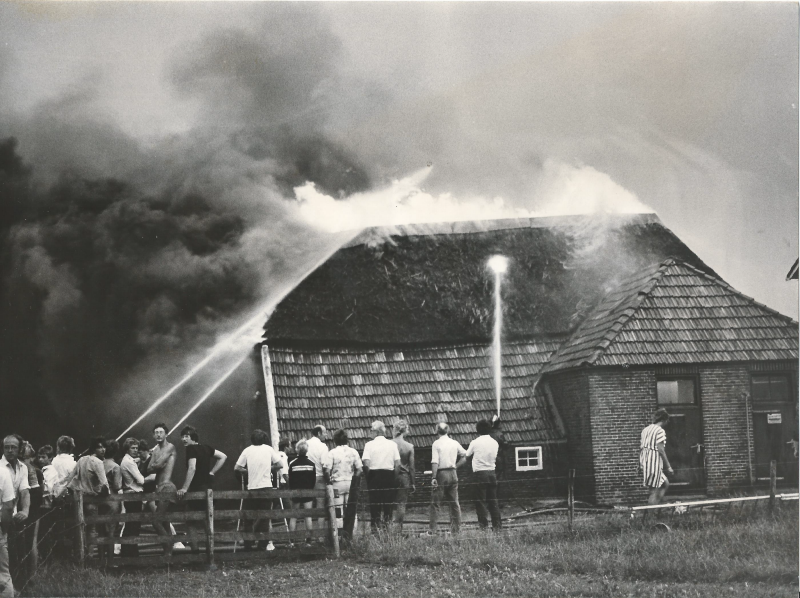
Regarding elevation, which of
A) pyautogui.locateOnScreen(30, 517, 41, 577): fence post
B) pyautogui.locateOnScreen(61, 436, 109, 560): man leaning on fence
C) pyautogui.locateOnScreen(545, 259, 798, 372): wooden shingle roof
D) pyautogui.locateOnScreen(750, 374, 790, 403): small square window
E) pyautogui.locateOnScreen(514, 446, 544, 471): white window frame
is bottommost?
pyautogui.locateOnScreen(30, 517, 41, 577): fence post

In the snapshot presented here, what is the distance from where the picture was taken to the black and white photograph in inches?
387

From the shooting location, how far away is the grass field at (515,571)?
8898mm

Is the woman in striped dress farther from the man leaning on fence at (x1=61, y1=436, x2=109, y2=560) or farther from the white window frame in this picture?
the man leaning on fence at (x1=61, y1=436, x2=109, y2=560)

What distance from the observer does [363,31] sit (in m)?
11.1

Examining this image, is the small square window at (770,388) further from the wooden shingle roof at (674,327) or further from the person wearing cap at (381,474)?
the person wearing cap at (381,474)

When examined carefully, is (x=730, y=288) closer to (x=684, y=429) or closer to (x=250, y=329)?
(x=684, y=429)

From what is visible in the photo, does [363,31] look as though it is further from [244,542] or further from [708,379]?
[708,379]

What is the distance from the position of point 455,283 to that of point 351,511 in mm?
5098

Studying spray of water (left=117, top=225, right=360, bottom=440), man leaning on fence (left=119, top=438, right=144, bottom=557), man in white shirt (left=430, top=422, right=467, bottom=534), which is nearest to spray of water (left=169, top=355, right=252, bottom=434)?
spray of water (left=117, top=225, right=360, bottom=440)

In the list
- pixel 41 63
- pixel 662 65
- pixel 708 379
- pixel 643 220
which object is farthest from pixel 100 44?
pixel 708 379

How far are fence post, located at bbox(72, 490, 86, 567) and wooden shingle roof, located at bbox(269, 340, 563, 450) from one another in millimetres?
4541

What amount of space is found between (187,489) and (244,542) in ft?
3.74

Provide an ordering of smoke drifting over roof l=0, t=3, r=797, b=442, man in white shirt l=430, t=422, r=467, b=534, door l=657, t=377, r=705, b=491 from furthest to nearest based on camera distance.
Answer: door l=657, t=377, r=705, b=491 < man in white shirt l=430, t=422, r=467, b=534 < smoke drifting over roof l=0, t=3, r=797, b=442

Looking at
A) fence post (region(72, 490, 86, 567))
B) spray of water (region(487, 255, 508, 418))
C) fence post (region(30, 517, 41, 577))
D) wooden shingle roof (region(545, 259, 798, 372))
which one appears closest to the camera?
fence post (region(30, 517, 41, 577))
